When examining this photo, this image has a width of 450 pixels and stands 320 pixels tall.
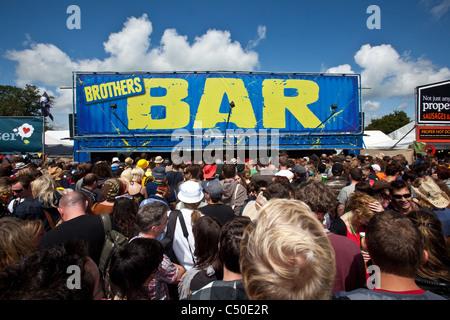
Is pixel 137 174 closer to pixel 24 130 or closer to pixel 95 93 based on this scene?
pixel 95 93

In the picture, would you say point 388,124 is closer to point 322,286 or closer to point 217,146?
point 217,146

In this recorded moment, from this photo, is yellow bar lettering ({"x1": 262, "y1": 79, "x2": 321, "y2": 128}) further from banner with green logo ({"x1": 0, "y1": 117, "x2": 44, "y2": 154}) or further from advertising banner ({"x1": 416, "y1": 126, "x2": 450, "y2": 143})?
banner with green logo ({"x1": 0, "y1": 117, "x2": 44, "y2": 154})

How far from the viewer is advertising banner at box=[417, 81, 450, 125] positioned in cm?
1767

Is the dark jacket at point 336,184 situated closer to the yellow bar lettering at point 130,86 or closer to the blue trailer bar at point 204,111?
the blue trailer bar at point 204,111

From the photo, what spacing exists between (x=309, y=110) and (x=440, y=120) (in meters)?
11.9

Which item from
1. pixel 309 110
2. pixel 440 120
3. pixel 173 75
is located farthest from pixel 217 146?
pixel 440 120

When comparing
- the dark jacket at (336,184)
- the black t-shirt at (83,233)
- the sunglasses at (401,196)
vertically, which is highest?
the sunglasses at (401,196)

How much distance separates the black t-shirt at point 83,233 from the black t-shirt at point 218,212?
1.13 metres

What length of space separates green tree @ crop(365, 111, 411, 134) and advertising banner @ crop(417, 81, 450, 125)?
138 feet

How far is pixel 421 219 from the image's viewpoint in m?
1.95

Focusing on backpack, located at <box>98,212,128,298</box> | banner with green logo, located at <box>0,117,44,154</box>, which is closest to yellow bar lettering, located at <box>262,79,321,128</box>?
backpack, located at <box>98,212,128,298</box>

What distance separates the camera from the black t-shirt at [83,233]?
7.30 feet

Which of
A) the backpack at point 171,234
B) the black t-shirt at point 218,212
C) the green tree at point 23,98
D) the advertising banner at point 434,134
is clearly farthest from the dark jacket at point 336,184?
the green tree at point 23,98
